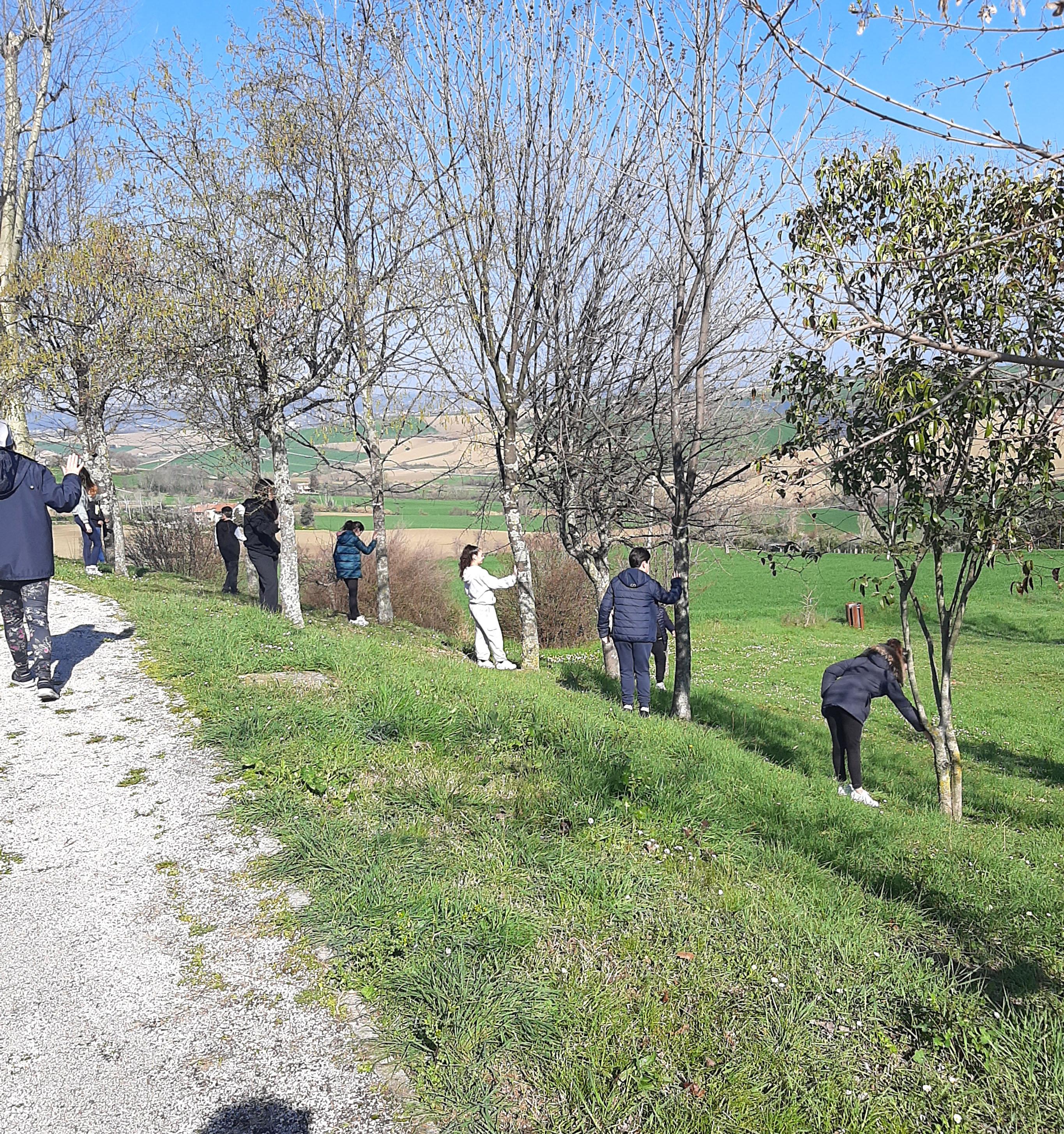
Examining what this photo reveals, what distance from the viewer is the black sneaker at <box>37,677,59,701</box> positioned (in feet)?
22.5

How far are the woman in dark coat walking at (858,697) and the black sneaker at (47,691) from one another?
269 inches

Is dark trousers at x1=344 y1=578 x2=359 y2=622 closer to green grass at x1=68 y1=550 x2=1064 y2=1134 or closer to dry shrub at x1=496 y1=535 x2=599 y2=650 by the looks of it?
green grass at x1=68 y1=550 x2=1064 y2=1134

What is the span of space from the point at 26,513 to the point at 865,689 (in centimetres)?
758

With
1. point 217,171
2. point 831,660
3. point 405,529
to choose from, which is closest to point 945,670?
point 217,171

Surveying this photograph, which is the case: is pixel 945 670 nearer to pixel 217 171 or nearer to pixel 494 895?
pixel 494 895

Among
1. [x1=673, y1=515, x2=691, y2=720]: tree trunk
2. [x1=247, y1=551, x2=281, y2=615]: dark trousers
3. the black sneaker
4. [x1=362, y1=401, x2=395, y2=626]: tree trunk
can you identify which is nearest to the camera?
the black sneaker

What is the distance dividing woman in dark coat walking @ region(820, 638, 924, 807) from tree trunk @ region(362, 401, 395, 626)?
1264 centimetres

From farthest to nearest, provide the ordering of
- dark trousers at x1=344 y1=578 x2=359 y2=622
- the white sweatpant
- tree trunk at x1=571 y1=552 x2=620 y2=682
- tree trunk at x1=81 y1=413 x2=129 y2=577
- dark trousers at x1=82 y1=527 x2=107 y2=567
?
1. tree trunk at x1=81 y1=413 x2=129 y2=577
2. dark trousers at x1=82 y1=527 x2=107 y2=567
3. dark trousers at x1=344 y1=578 x2=359 y2=622
4. tree trunk at x1=571 y1=552 x2=620 y2=682
5. the white sweatpant

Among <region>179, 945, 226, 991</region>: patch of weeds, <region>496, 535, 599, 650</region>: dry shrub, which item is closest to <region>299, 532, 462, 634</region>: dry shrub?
<region>496, 535, 599, 650</region>: dry shrub

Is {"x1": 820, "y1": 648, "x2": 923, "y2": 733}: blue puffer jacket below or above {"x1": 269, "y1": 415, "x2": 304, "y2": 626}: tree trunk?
below

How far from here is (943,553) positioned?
23.2 feet

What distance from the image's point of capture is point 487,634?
13000 mm

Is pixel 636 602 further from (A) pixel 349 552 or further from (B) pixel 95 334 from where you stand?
(B) pixel 95 334

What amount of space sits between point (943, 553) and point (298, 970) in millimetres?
6012
